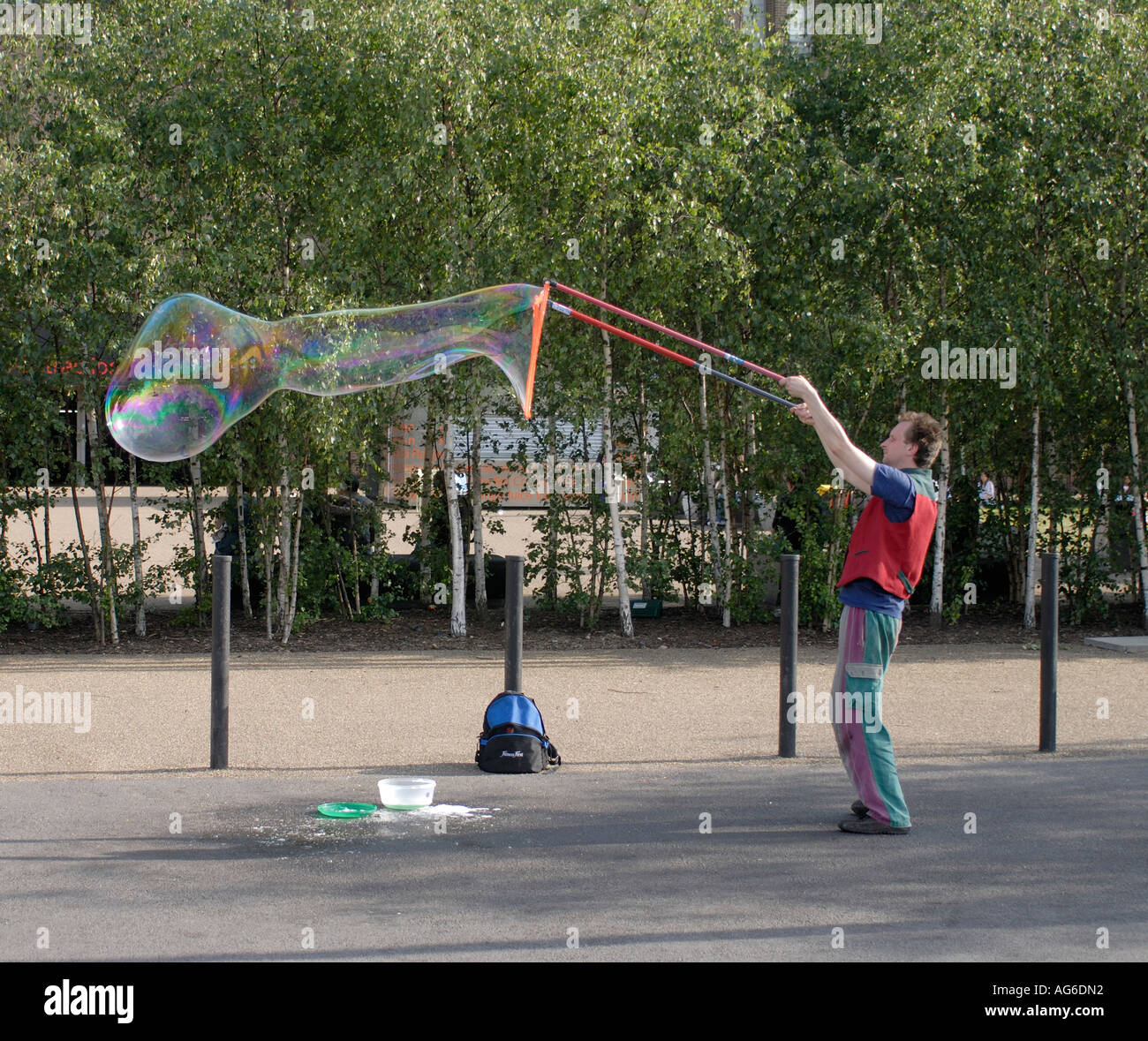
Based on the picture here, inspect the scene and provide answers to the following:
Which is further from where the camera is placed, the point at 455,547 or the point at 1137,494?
the point at 1137,494

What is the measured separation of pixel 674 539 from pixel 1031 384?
3892 mm

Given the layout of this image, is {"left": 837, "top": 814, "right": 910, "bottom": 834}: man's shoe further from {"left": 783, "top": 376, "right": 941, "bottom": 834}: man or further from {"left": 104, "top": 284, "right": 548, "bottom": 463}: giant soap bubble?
{"left": 104, "top": 284, "right": 548, "bottom": 463}: giant soap bubble

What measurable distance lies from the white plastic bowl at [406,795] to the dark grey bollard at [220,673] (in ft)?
4.19

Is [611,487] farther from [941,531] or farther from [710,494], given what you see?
[941,531]

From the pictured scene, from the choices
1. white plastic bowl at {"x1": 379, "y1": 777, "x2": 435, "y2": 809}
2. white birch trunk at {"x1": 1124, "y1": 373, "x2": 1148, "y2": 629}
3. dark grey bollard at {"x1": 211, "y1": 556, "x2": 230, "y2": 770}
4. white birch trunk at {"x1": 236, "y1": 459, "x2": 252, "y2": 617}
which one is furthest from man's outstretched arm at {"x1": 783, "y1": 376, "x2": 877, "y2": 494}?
white birch trunk at {"x1": 1124, "y1": 373, "x2": 1148, "y2": 629}

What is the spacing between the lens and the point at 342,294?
12.2 metres

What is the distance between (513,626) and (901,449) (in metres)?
2.78

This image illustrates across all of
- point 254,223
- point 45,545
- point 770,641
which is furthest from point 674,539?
point 45,545

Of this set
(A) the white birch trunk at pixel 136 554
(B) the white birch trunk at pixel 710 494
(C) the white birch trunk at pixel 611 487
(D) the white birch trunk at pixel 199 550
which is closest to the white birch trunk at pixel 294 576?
(D) the white birch trunk at pixel 199 550

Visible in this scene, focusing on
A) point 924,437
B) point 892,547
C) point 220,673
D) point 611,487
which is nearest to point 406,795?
point 220,673

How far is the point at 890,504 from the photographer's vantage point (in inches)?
236

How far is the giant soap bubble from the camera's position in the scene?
24.4 feet

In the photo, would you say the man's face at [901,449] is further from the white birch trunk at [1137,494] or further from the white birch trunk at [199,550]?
the white birch trunk at [199,550]

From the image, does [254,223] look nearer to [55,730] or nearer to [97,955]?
[55,730]
